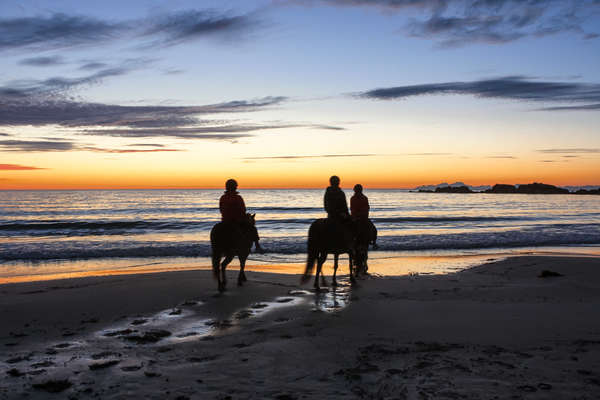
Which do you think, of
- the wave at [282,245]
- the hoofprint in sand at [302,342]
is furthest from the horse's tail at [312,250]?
the wave at [282,245]

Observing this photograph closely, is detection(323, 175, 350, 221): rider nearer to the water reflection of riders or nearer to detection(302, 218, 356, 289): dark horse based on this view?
detection(302, 218, 356, 289): dark horse

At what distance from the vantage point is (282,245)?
20.2 m

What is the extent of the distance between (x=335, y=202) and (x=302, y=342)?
486cm

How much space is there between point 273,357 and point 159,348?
4.88ft

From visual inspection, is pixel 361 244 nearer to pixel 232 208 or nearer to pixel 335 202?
pixel 335 202

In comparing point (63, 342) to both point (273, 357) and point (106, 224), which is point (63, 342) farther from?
point (106, 224)

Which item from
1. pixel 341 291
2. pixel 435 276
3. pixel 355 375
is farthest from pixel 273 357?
pixel 435 276

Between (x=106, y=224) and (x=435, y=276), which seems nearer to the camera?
(x=435, y=276)

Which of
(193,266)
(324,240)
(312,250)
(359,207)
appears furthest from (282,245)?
(324,240)

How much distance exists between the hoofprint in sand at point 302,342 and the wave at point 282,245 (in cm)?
802

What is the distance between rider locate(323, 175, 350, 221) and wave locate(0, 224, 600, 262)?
7139mm

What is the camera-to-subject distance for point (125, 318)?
22.8 feet

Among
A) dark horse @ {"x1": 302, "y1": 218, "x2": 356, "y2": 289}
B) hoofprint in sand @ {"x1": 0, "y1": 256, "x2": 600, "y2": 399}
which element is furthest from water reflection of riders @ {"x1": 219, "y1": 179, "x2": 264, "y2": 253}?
dark horse @ {"x1": 302, "y1": 218, "x2": 356, "y2": 289}

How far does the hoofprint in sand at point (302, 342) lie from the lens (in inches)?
148
